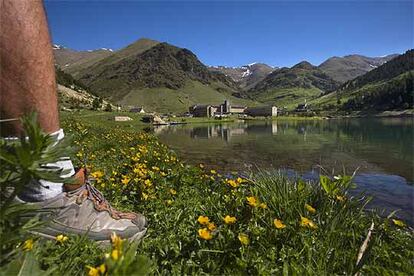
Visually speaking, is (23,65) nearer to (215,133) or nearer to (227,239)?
(227,239)

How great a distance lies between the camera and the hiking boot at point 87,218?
2.80m

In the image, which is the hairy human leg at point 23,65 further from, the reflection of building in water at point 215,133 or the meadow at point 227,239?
the reflection of building in water at point 215,133

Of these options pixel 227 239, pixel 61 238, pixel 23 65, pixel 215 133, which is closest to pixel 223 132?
pixel 215 133

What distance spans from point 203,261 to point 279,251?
0.71 m

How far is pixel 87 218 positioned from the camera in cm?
301

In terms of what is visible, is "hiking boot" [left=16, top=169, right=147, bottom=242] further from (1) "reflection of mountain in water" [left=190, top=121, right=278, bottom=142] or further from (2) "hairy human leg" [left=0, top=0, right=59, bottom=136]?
(1) "reflection of mountain in water" [left=190, top=121, right=278, bottom=142]

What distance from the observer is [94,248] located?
2.79m

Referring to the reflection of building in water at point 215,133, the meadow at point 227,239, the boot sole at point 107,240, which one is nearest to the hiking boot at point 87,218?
the boot sole at point 107,240

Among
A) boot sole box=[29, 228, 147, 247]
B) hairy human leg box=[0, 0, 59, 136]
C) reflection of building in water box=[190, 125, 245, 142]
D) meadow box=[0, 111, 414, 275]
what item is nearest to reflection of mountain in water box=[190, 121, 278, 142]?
reflection of building in water box=[190, 125, 245, 142]

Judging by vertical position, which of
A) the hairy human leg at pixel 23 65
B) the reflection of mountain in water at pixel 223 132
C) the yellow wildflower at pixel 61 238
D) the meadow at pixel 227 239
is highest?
the hairy human leg at pixel 23 65

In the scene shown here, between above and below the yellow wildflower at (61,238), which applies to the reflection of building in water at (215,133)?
below

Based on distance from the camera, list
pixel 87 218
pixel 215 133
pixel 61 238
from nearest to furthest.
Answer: pixel 61 238 < pixel 87 218 < pixel 215 133

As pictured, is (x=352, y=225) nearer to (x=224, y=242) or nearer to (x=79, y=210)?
(x=224, y=242)

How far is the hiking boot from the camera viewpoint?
9.20 feet
